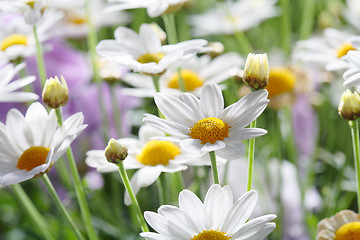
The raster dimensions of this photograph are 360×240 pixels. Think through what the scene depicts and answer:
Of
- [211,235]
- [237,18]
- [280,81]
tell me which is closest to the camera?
[211,235]

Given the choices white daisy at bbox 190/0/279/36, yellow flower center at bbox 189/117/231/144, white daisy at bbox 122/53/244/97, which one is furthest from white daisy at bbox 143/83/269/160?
white daisy at bbox 190/0/279/36

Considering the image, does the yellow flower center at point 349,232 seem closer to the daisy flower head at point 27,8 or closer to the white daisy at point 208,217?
the white daisy at point 208,217

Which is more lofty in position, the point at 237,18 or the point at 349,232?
the point at 237,18

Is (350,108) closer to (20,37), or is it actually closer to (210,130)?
(210,130)

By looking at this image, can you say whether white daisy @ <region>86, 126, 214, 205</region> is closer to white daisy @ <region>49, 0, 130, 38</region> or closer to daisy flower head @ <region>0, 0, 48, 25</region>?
daisy flower head @ <region>0, 0, 48, 25</region>

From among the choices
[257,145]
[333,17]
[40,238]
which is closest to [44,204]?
[40,238]

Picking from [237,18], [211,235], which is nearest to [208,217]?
[211,235]
